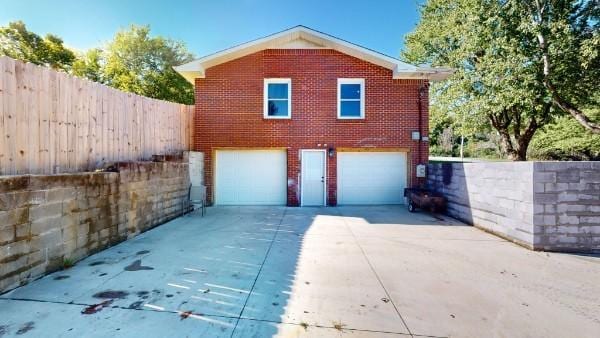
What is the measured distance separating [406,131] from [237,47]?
21.4 feet

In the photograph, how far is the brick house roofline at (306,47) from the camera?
948 centimetres

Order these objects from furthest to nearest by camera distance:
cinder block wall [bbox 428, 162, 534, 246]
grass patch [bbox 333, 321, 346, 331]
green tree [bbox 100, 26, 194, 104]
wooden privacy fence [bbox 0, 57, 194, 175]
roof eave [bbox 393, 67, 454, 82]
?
green tree [bbox 100, 26, 194, 104], roof eave [bbox 393, 67, 454, 82], cinder block wall [bbox 428, 162, 534, 246], wooden privacy fence [bbox 0, 57, 194, 175], grass patch [bbox 333, 321, 346, 331]

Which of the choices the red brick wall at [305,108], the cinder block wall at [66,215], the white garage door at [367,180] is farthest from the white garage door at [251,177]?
the cinder block wall at [66,215]

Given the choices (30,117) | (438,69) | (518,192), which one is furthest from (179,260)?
(438,69)

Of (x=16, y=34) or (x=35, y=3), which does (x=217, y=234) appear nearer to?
(x=35, y=3)

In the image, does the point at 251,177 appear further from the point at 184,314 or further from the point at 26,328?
the point at 26,328

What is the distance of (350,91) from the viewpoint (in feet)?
33.4

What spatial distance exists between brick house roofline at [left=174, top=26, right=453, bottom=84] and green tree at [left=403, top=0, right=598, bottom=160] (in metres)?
3.12

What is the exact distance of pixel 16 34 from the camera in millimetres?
18859

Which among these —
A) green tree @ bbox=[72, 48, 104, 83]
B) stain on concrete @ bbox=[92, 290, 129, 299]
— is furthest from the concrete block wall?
green tree @ bbox=[72, 48, 104, 83]

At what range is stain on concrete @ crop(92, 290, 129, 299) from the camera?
10.4 ft

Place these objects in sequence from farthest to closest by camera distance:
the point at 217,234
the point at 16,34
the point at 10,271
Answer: the point at 16,34 → the point at 217,234 → the point at 10,271

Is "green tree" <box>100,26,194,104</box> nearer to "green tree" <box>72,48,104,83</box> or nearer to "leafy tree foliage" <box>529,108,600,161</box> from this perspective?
"green tree" <box>72,48,104,83</box>

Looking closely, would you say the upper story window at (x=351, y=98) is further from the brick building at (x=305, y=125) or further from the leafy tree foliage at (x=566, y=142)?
the leafy tree foliage at (x=566, y=142)
